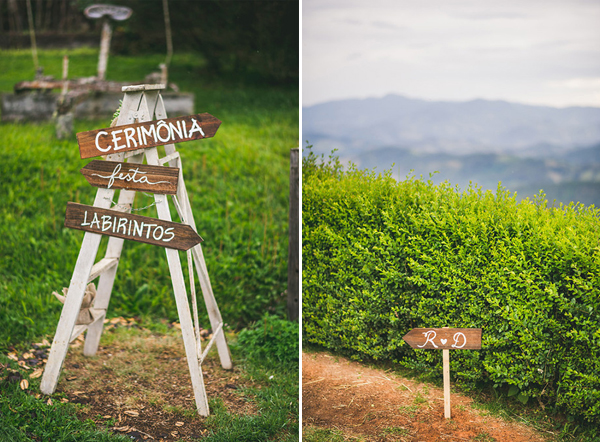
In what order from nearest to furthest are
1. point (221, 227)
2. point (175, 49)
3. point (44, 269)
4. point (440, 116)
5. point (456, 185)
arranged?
1. point (456, 185)
2. point (44, 269)
3. point (221, 227)
4. point (440, 116)
5. point (175, 49)

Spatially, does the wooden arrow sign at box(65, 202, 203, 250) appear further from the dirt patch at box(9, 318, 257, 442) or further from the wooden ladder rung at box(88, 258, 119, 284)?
the dirt patch at box(9, 318, 257, 442)

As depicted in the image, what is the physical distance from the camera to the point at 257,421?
289cm

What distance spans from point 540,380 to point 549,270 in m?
0.65

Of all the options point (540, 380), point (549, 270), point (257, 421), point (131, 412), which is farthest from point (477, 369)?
point (131, 412)

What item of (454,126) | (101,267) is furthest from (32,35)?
(454,126)

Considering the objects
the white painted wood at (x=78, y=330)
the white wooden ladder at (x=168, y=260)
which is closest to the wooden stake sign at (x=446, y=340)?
the white wooden ladder at (x=168, y=260)

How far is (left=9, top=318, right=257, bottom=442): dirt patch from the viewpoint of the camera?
9.39 feet

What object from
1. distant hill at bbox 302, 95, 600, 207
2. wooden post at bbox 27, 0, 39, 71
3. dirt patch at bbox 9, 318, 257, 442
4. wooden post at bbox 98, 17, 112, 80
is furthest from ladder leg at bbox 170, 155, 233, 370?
wooden post at bbox 27, 0, 39, 71

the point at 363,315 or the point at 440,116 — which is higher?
the point at 440,116

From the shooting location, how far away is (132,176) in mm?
2715

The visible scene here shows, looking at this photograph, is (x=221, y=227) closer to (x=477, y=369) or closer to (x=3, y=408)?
(x=3, y=408)

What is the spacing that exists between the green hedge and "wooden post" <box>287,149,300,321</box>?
8.2 inches

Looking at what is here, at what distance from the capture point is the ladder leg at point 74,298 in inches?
111

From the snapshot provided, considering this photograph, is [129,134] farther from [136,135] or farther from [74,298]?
[74,298]
